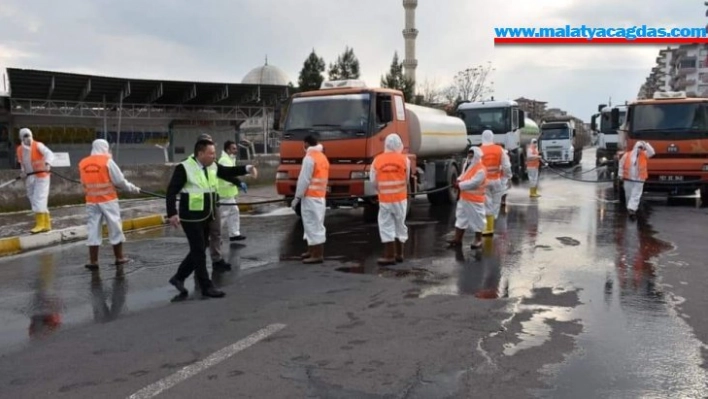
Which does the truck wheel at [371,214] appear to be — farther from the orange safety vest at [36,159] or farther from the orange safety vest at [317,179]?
the orange safety vest at [36,159]

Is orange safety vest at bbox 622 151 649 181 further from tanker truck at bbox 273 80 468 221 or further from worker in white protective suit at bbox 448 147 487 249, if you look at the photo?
worker in white protective suit at bbox 448 147 487 249

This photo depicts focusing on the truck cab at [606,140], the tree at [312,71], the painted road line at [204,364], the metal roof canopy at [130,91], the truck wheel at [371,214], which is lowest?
the painted road line at [204,364]

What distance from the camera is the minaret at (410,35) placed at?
63.5 m

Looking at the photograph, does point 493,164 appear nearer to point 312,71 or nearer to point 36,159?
point 36,159

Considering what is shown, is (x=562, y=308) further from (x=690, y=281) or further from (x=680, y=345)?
(x=690, y=281)

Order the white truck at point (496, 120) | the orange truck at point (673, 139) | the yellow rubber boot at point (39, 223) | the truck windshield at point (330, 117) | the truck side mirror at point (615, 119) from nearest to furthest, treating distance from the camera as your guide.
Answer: the yellow rubber boot at point (39, 223) < the truck windshield at point (330, 117) < the orange truck at point (673, 139) < the truck side mirror at point (615, 119) < the white truck at point (496, 120)

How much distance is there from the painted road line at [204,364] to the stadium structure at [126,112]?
22372 mm

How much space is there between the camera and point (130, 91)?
110 ft

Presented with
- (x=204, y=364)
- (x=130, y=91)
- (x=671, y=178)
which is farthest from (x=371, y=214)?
(x=130, y=91)

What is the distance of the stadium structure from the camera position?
30.1 m

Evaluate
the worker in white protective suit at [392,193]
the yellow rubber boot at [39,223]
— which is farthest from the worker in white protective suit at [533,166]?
the yellow rubber boot at [39,223]

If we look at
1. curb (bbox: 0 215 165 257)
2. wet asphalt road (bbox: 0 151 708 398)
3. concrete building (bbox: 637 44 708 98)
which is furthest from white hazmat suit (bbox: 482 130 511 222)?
concrete building (bbox: 637 44 708 98)

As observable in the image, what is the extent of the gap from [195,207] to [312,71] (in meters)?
54.8

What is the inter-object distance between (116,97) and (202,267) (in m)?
29.7
